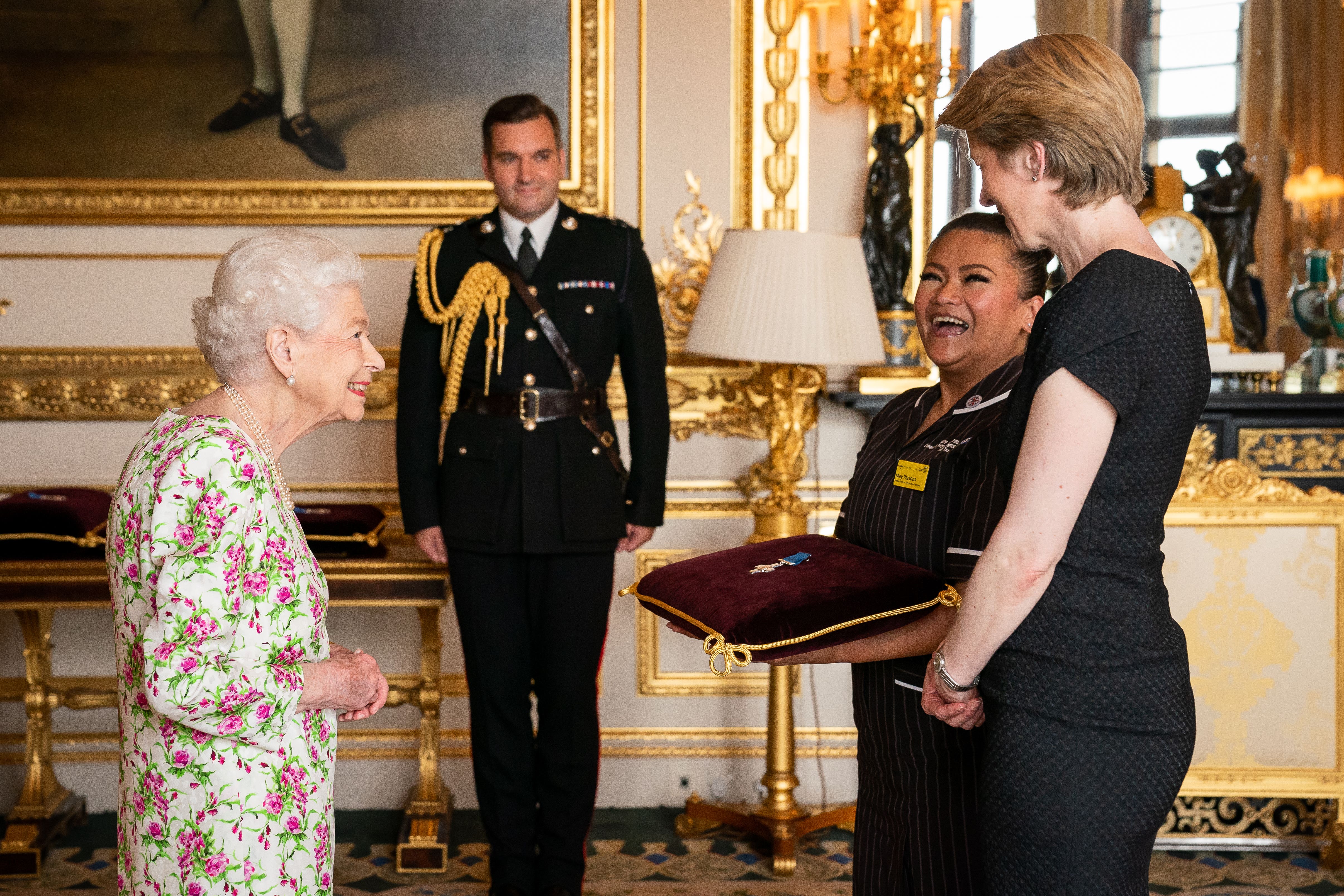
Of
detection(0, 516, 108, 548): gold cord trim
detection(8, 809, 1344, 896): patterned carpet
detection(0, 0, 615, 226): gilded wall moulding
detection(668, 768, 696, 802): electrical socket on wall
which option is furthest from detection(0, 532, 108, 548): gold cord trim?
detection(668, 768, 696, 802): electrical socket on wall

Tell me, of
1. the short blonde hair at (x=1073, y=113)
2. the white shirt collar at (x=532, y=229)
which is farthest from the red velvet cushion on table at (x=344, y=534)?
the short blonde hair at (x=1073, y=113)

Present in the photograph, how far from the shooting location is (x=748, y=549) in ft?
6.03

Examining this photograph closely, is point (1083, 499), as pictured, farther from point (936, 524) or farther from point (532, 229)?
point (532, 229)

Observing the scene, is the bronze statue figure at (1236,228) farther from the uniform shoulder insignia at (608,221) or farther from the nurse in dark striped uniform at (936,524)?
the nurse in dark striped uniform at (936,524)

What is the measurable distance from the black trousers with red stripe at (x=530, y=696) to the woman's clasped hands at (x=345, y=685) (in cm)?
113

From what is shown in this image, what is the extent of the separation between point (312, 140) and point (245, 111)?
0.72 ft

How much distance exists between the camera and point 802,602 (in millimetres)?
1563

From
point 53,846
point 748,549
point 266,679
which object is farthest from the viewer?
point 53,846

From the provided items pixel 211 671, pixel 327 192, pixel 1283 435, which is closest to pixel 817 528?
pixel 1283 435

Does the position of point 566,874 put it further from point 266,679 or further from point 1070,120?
point 1070,120

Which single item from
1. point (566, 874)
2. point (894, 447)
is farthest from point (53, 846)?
point (894, 447)

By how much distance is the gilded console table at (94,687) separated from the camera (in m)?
3.11

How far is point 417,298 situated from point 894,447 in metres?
1.48

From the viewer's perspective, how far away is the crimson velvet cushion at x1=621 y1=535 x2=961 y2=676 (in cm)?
A: 155
